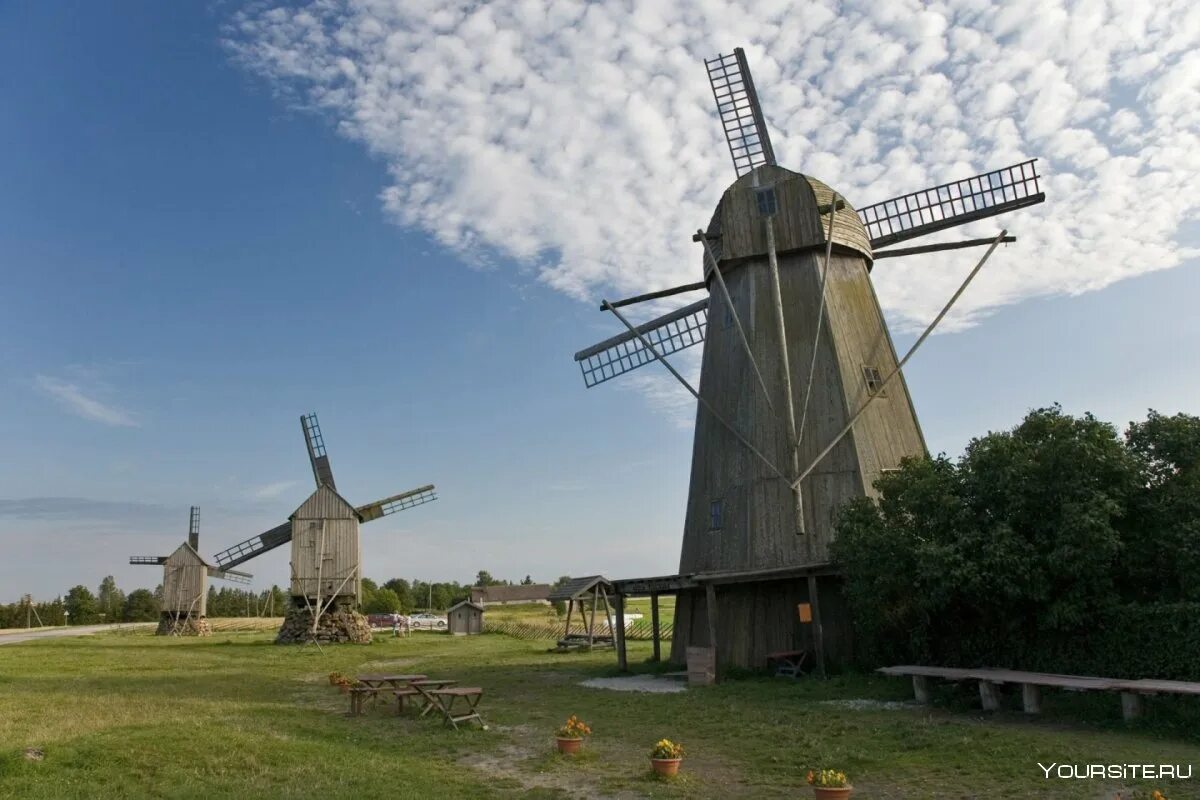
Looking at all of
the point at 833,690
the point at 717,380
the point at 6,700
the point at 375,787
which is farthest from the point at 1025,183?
the point at 6,700

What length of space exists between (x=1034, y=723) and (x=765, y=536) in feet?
24.2

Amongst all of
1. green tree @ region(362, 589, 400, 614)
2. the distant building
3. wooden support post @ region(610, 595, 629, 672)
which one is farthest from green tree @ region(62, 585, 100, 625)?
wooden support post @ region(610, 595, 629, 672)

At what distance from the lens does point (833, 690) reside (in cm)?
1448

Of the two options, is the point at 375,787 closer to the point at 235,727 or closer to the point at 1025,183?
the point at 235,727

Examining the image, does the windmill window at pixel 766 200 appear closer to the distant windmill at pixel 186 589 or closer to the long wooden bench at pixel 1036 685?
the long wooden bench at pixel 1036 685

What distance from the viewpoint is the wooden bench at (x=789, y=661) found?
53.8 feet

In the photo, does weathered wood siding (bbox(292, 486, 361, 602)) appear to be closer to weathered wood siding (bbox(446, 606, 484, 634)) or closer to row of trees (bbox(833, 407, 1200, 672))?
weathered wood siding (bbox(446, 606, 484, 634))

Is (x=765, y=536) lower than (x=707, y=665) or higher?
higher

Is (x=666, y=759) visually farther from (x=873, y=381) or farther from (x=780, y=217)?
(x=780, y=217)

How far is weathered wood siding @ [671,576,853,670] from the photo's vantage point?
16797mm

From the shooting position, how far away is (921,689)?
1282 cm

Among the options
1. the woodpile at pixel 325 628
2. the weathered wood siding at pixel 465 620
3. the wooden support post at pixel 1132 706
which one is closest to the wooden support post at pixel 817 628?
the wooden support post at pixel 1132 706

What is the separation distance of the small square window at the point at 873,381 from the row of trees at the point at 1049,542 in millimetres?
4138

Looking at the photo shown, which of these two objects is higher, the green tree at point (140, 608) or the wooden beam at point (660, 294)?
the wooden beam at point (660, 294)
